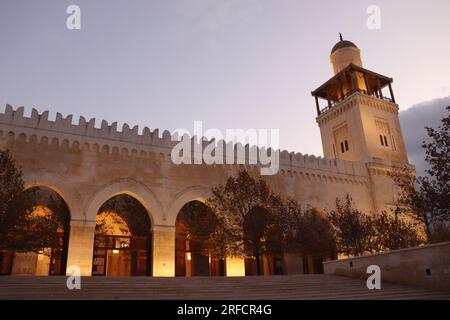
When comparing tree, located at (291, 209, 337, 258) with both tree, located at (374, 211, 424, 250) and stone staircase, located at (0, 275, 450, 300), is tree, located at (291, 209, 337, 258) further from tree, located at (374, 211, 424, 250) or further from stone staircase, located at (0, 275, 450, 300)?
stone staircase, located at (0, 275, 450, 300)

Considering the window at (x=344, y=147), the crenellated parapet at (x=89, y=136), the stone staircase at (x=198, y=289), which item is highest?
the window at (x=344, y=147)

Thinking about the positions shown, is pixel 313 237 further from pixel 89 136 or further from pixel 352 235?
pixel 89 136

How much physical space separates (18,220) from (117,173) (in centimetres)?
466

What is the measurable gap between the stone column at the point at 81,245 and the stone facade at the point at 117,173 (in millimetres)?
39

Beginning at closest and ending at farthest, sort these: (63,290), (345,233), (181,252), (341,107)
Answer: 1. (63,290)
2. (345,233)
3. (181,252)
4. (341,107)

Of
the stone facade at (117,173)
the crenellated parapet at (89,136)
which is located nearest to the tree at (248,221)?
the stone facade at (117,173)

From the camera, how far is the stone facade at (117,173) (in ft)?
51.7

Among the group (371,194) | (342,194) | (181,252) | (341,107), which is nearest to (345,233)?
(342,194)

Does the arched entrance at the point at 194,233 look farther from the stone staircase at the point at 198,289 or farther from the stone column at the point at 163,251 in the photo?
the stone staircase at the point at 198,289

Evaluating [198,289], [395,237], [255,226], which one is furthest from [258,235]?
[395,237]

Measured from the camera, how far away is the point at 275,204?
17.9 m

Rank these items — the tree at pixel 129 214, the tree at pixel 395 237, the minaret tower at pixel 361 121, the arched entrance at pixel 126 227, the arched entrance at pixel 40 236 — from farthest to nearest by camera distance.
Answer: the minaret tower at pixel 361 121 → the tree at pixel 129 214 → the arched entrance at pixel 126 227 → the tree at pixel 395 237 → the arched entrance at pixel 40 236

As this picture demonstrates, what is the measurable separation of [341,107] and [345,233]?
12.7 meters

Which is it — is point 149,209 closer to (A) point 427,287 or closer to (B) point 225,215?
(B) point 225,215
